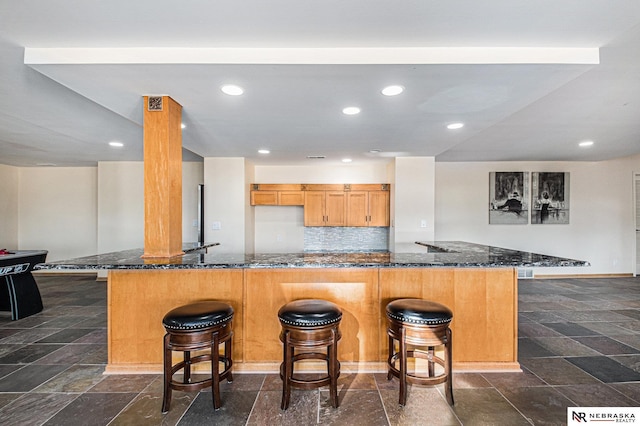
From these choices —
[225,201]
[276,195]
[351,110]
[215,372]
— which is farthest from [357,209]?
[215,372]

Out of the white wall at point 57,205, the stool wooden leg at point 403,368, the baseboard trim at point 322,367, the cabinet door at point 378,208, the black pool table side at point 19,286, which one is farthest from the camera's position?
the white wall at point 57,205

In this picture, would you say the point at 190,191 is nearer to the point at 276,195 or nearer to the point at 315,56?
the point at 276,195

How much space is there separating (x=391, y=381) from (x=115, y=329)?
7.28ft

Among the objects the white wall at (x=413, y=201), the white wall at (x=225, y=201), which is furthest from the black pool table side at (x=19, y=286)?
the white wall at (x=413, y=201)

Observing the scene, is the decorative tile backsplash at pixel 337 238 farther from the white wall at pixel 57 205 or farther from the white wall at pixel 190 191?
the white wall at pixel 57 205

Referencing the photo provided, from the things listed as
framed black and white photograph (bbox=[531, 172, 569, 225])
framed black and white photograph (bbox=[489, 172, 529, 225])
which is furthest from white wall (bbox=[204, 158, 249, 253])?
framed black and white photograph (bbox=[531, 172, 569, 225])

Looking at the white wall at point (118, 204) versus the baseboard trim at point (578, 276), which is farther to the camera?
the baseboard trim at point (578, 276)

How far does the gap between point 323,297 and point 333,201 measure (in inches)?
122

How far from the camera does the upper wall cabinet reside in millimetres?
5246

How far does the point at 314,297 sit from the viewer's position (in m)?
2.38

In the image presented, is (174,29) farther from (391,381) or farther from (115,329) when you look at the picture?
(391,381)

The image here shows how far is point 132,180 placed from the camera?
576 cm

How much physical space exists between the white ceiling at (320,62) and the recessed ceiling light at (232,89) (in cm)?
6

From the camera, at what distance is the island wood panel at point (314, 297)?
238cm
